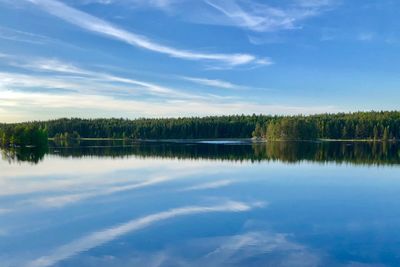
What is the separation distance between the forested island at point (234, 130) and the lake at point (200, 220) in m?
65.4

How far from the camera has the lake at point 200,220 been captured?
53.4 feet

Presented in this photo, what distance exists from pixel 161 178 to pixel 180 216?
15631mm

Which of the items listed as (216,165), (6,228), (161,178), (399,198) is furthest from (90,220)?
(216,165)

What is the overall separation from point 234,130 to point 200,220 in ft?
481

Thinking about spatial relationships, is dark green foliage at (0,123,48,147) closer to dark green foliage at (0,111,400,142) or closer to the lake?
dark green foliage at (0,111,400,142)

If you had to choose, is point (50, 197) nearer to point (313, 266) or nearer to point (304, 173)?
point (313, 266)

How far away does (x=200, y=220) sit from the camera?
71.6 feet

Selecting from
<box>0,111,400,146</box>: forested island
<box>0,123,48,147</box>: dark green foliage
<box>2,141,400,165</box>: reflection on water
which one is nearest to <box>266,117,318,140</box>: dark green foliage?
<box>0,111,400,146</box>: forested island

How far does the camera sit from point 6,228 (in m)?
20.8

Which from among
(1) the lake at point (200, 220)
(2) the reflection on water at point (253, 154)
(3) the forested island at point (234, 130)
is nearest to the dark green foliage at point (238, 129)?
(3) the forested island at point (234, 130)

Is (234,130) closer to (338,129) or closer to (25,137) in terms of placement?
(338,129)

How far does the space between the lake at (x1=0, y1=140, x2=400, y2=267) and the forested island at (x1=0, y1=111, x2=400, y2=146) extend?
65.4m

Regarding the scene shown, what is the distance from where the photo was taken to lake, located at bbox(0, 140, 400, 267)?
1628 cm

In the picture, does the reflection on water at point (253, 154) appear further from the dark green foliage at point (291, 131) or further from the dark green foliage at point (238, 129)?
the dark green foliage at point (291, 131)
